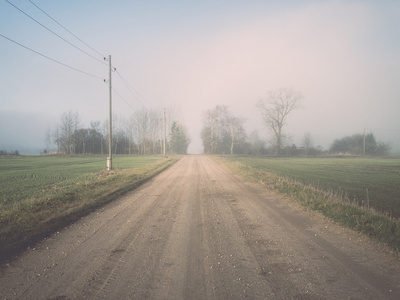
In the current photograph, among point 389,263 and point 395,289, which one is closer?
point 395,289

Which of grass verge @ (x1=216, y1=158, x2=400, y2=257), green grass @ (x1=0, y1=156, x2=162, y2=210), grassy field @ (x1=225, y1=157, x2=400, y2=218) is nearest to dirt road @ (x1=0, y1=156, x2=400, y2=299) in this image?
grass verge @ (x1=216, y1=158, x2=400, y2=257)

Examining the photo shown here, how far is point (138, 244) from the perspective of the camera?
4.34 meters

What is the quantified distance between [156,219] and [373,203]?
9065mm

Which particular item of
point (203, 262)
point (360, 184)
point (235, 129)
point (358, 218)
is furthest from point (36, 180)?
point (235, 129)

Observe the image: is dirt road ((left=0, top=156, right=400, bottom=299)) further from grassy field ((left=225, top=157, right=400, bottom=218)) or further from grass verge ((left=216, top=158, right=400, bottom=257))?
grassy field ((left=225, top=157, right=400, bottom=218))

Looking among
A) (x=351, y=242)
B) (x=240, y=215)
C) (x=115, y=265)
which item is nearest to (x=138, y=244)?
(x=115, y=265)

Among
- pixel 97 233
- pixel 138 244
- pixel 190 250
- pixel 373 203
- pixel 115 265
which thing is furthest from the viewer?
pixel 373 203

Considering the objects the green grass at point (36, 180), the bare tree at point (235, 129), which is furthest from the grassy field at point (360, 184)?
the bare tree at point (235, 129)

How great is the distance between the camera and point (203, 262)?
11.8ft

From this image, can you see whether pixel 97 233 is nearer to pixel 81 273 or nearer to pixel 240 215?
pixel 81 273

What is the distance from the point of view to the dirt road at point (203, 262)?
285 cm

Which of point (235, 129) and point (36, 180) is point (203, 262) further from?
point (235, 129)

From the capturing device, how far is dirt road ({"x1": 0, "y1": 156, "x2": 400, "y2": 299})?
2846mm

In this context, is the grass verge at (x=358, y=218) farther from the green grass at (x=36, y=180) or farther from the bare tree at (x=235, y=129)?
the bare tree at (x=235, y=129)
